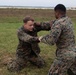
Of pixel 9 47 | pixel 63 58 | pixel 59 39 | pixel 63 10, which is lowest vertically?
pixel 9 47

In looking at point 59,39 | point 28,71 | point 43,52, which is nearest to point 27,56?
point 28,71

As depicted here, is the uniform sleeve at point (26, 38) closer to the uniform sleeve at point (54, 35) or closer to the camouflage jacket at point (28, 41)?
the camouflage jacket at point (28, 41)

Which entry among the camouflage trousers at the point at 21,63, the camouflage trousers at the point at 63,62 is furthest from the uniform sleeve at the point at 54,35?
the camouflage trousers at the point at 21,63

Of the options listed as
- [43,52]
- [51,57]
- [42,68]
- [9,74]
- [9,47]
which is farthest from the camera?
[9,47]

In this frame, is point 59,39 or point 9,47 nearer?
point 59,39

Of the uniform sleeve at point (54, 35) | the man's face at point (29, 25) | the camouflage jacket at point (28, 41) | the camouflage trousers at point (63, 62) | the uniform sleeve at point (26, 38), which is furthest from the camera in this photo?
the man's face at point (29, 25)

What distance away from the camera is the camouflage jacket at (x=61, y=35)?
20.0ft

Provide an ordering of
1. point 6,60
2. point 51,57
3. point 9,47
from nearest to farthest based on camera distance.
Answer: point 6,60
point 51,57
point 9,47

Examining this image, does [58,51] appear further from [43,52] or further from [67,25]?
[43,52]

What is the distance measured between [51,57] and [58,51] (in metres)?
2.60

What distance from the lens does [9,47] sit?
35.4 ft

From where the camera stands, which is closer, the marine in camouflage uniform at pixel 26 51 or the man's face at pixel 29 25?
the man's face at pixel 29 25

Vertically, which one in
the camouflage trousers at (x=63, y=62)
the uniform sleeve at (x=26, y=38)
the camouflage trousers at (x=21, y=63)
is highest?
the uniform sleeve at (x=26, y=38)

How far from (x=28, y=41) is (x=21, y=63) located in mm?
1025
